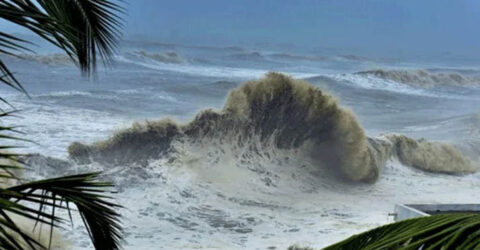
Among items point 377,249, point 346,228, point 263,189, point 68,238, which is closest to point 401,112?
point 263,189

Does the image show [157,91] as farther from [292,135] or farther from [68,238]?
[68,238]

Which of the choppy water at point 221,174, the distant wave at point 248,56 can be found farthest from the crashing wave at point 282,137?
the distant wave at point 248,56

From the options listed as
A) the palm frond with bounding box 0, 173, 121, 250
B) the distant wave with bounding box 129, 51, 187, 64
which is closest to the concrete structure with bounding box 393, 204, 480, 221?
the palm frond with bounding box 0, 173, 121, 250

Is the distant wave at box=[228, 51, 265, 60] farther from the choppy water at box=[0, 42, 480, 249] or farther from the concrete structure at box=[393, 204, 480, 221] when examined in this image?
the concrete structure at box=[393, 204, 480, 221]

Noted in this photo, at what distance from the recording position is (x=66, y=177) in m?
1.72

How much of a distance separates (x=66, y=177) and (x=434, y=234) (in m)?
1.00

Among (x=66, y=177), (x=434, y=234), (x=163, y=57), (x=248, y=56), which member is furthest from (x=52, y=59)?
(x=434, y=234)

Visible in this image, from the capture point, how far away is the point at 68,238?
31.8 ft

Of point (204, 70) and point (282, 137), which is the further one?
point (204, 70)

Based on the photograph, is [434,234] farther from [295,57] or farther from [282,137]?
[295,57]

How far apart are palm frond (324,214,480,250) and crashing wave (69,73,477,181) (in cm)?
1468

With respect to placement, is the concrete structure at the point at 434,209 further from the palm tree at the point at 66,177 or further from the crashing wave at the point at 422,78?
the crashing wave at the point at 422,78

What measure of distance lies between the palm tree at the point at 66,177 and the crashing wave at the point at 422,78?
36680mm

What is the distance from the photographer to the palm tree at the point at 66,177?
149 cm
